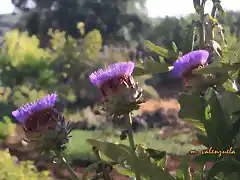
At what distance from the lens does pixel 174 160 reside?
5105 mm

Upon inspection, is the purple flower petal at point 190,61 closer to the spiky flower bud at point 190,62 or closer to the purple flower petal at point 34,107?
the spiky flower bud at point 190,62

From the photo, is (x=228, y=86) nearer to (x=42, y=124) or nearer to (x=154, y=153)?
(x=154, y=153)

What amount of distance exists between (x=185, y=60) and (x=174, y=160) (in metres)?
4.22

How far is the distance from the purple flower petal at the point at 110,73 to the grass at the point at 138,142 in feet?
12.4

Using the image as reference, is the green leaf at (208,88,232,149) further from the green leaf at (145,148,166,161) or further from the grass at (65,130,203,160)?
the grass at (65,130,203,160)

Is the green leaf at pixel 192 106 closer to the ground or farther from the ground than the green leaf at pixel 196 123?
farther from the ground

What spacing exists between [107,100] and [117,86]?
33 mm

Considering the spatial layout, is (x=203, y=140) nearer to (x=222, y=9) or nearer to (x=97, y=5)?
(x=222, y=9)

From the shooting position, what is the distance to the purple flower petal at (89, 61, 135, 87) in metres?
0.99

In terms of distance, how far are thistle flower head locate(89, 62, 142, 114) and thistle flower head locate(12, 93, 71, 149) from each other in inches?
5.1

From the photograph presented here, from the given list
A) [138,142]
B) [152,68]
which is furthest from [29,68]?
[152,68]

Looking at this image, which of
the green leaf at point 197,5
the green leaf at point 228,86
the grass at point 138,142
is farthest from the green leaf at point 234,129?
the grass at point 138,142

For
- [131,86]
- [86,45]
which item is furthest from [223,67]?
[86,45]

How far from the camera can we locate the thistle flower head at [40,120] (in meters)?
1.08
